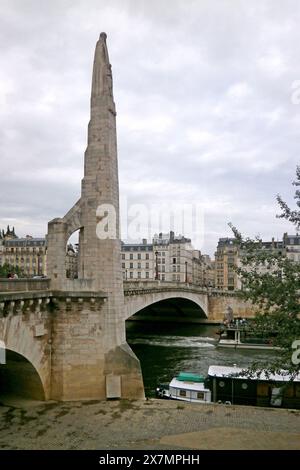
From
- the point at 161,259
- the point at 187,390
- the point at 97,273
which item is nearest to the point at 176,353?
the point at 187,390

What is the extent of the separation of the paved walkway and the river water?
9765 millimetres

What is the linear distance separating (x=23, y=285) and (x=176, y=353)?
1252 inches

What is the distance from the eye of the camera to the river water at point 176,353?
3972cm

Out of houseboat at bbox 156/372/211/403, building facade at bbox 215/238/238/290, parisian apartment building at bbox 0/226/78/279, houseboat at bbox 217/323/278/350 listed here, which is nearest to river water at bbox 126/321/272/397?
houseboat at bbox 217/323/278/350

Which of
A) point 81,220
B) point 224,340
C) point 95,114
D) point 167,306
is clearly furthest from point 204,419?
point 167,306

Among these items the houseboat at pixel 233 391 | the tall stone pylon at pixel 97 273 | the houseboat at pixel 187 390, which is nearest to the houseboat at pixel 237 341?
the houseboat at pixel 187 390

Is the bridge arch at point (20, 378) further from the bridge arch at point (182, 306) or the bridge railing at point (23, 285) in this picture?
the bridge arch at point (182, 306)

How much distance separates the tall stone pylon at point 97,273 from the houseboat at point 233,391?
512cm

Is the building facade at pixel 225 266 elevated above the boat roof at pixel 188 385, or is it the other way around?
the building facade at pixel 225 266

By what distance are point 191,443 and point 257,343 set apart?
42.5m

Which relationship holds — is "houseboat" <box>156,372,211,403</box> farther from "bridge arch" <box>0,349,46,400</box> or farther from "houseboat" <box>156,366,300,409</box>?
"bridge arch" <box>0,349,46,400</box>

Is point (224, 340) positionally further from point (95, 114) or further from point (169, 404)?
point (95, 114)
